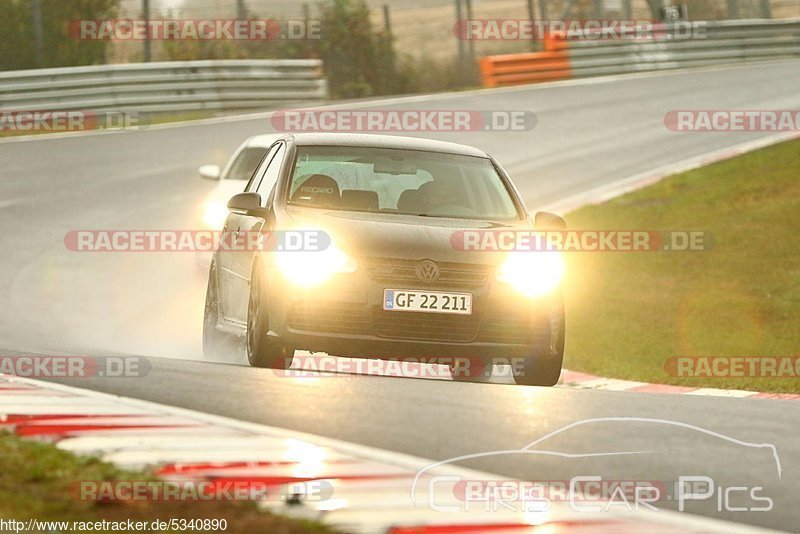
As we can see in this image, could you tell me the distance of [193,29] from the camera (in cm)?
3080

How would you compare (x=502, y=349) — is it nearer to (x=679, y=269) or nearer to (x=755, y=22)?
(x=679, y=269)

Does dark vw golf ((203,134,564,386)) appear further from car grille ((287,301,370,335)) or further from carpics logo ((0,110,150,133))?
carpics logo ((0,110,150,133))

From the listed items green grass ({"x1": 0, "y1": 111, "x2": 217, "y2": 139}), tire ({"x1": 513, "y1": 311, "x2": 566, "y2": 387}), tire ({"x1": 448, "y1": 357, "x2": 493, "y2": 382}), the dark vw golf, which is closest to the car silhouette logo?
the dark vw golf

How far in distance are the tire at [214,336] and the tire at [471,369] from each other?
1554 millimetres

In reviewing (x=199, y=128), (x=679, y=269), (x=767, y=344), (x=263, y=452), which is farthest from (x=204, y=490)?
(x=199, y=128)

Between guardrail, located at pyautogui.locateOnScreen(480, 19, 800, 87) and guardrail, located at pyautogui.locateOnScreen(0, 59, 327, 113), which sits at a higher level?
guardrail, located at pyautogui.locateOnScreen(480, 19, 800, 87)

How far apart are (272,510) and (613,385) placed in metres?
6.90

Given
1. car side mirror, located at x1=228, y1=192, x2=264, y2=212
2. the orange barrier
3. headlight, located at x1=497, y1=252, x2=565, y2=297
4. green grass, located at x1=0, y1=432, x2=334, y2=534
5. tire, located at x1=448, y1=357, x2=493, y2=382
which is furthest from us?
the orange barrier

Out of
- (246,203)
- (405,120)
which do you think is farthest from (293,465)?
(405,120)

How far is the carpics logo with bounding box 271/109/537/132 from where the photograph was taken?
24.7 m

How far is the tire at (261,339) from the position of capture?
343 inches

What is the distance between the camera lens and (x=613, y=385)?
11.4 meters

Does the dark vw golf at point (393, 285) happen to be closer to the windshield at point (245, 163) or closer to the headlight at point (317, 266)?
the headlight at point (317, 266)

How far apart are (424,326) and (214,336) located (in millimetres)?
2593
